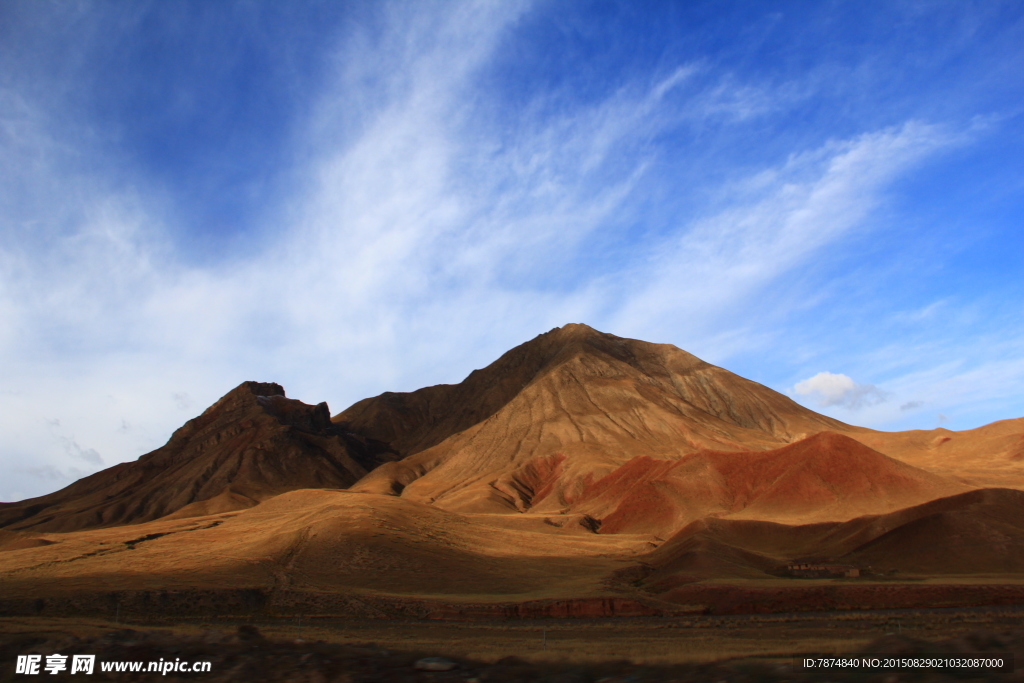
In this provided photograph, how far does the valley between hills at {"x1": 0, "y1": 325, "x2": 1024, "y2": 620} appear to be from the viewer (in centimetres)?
4544

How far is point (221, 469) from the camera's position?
504 feet

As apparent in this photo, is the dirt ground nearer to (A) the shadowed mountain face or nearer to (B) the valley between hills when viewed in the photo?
(B) the valley between hills

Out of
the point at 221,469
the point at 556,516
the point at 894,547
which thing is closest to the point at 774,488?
the point at 556,516

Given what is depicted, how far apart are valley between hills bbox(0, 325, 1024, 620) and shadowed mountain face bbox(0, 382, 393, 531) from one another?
0.70 meters

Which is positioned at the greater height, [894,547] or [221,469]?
[221,469]

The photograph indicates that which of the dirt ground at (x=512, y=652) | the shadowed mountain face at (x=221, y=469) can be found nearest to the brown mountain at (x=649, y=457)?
the shadowed mountain face at (x=221, y=469)

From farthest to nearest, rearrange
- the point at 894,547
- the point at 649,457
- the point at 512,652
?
the point at 649,457
the point at 894,547
the point at 512,652

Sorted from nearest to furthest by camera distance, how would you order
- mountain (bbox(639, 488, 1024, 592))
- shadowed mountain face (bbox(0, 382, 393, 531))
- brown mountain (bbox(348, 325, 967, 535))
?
mountain (bbox(639, 488, 1024, 592))
brown mountain (bbox(348, 325, 967, 535))
shadowed mountain face (bbox(0, 382, 393, 531))

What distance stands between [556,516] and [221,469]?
84855mm

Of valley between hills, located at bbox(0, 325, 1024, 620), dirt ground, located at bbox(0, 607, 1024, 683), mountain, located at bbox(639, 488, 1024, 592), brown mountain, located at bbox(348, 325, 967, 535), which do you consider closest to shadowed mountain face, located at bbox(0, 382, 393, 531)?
valley between hills, located at bbox(0, 325, 1024, 620)

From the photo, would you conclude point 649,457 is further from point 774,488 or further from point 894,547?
point 894,547

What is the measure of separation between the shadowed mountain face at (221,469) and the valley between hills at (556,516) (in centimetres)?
70

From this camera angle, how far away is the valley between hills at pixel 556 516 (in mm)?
45438

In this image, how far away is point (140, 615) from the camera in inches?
1638
